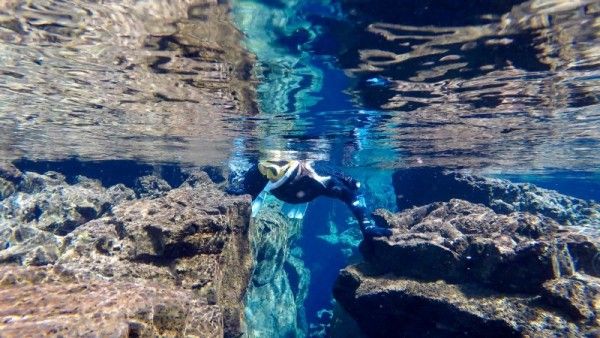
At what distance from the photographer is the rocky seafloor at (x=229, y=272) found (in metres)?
4.08

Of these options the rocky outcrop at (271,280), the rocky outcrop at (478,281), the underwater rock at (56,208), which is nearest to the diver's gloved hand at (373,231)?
the rocky outcrop at (478,281)

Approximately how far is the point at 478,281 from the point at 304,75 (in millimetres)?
6828

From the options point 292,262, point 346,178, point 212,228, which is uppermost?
point 346,178

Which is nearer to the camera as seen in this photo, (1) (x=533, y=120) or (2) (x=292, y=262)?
(1) (x=533, y=120)

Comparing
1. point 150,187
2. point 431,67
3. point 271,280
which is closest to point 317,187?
point 431,67

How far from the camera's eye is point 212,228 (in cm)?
695

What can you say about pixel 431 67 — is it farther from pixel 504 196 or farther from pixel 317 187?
pixel 504 196

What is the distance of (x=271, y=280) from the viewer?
1717cm

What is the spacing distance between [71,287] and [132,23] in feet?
17.1

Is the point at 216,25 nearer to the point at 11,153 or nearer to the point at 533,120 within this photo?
the point at 533,120

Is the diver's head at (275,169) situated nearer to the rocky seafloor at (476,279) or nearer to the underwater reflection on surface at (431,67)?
the underwater reflection on surface at (431,67)

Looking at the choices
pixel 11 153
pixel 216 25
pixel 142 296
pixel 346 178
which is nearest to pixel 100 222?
pixel 142 296

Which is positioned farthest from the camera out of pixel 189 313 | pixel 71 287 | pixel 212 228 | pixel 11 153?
pixel 11 153

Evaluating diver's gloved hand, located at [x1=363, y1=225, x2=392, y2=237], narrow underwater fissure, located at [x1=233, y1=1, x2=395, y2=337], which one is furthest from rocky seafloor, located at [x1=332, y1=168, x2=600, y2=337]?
narrow underwater fissure, located at [x1=233, y1=1, x2=395, y2=337]
